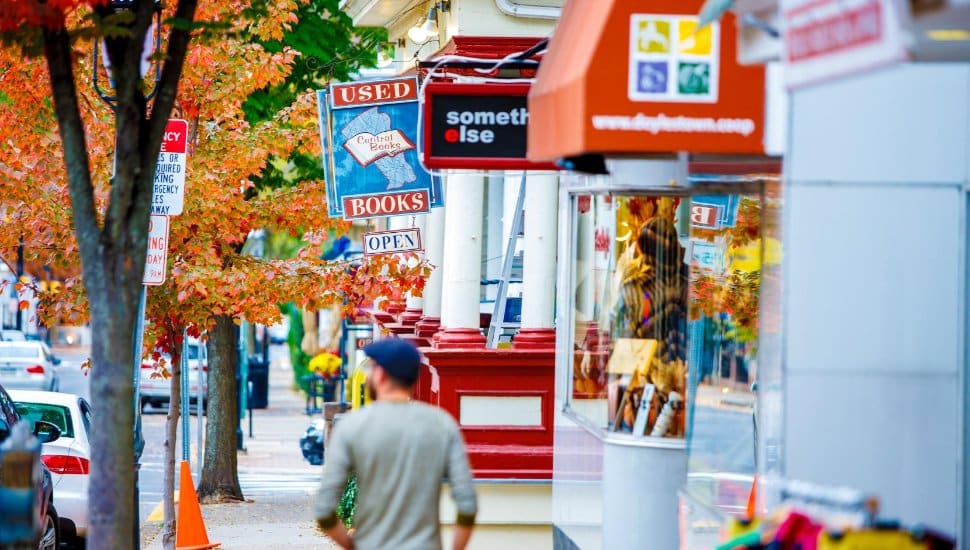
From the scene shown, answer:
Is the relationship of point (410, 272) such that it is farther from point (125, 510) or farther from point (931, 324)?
point (931, 324)

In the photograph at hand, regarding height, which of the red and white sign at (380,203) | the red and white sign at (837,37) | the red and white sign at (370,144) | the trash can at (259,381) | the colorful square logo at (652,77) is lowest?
the trash can at (259,381)

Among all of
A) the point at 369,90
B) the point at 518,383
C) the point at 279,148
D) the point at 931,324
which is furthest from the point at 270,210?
the point at 931,324

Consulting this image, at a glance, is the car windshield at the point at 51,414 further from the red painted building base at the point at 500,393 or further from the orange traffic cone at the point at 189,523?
the red painted building base at the point at 500,393

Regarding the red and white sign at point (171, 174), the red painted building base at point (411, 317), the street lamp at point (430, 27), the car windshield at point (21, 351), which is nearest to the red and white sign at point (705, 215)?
the red and white sign at point (171, 174)

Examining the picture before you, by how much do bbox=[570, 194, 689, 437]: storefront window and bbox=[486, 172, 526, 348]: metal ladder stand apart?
563 cm

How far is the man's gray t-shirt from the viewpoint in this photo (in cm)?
618

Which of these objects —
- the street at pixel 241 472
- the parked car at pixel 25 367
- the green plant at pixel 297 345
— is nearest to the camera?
the street at pixel 241 472

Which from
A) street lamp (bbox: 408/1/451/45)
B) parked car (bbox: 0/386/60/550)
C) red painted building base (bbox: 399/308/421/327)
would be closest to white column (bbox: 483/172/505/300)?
red painted building base (bbox: 399/308/421/327)

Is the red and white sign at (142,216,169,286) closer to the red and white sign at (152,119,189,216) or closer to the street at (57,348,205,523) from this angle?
the red and white sign at (152,119,189,216)

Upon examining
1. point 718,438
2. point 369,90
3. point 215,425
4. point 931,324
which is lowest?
point 215,425

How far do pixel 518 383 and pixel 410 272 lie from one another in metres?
2.19

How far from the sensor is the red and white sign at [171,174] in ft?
38.1

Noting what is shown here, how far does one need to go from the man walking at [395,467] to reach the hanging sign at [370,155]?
6.95 metres

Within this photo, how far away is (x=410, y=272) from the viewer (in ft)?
48.2
